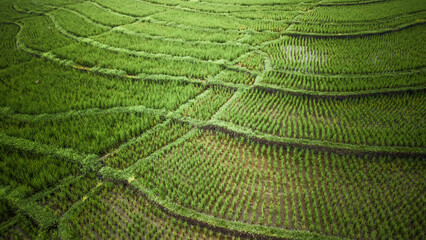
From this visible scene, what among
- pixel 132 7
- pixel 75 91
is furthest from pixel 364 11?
pixel 75 91

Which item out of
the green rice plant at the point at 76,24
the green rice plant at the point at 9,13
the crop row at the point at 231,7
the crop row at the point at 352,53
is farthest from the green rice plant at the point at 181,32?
the green rice plant at the point at 9,13

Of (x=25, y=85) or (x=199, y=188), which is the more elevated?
(x=25, y=85)

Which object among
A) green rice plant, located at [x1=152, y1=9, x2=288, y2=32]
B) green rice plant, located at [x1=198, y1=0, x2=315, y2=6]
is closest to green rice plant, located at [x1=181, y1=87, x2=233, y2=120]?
green rice plant, located at [x1=152, y1=9, x2=288, y2=32]

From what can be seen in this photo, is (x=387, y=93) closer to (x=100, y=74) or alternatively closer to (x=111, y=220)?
(x=111, y=220)

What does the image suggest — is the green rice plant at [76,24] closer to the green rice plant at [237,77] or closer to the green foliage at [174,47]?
the green foliage at [174,47]

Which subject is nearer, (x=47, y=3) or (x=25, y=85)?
(x=25, y=85)

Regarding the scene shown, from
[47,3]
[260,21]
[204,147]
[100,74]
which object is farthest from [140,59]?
[47,3]

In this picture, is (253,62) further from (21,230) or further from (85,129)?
(21,230)
